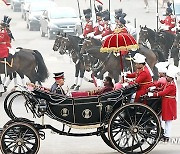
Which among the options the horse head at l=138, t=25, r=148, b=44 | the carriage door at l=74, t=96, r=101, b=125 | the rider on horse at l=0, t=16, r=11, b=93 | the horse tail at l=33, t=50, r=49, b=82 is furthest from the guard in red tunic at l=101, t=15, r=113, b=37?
the carriage door at l=74, t=96, r=101, b=125

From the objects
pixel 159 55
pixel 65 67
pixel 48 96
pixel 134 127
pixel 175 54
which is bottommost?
pixel 65 67

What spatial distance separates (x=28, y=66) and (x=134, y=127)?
7.92 meters

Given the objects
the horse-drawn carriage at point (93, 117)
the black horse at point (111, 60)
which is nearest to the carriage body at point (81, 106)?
the horse-drawn carriage at point (93, 117)

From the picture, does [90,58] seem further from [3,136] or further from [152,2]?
[152,2]

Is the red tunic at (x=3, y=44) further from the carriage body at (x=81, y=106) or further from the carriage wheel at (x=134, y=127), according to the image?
the carriage wheel at (x=134, y=127)

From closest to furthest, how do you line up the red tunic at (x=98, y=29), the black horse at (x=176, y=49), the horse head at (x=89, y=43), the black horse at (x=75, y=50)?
the horse head at (x=89, y=43)
the black horse at (x=75, y=50)
the black horse at (x=176, y=49)
the red tunic at (x=98, y=29)

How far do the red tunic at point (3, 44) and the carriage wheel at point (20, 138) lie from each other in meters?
7.39

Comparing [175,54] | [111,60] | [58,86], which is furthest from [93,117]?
[175,54]

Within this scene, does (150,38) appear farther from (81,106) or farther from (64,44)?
(81,106)

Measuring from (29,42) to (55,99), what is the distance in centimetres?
2081

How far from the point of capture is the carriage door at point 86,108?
13.0m

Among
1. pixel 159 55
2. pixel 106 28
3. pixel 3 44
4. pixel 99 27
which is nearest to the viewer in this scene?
pixel 3 44

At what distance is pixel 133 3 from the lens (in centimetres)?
5034

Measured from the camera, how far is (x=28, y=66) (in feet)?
67.7
